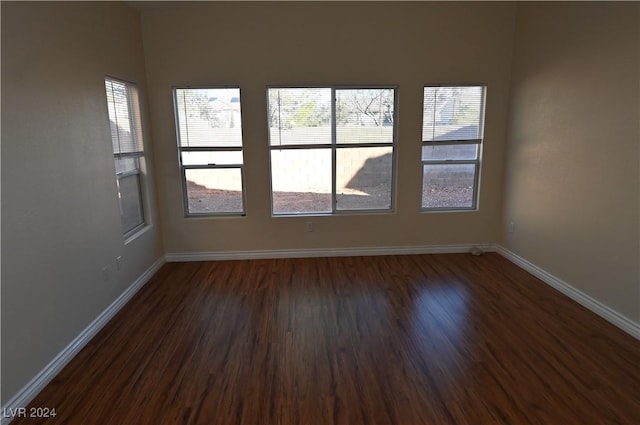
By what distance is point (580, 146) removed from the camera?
10.6 ft

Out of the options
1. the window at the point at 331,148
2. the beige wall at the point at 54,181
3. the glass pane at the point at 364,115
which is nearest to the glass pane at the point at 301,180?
the window at the point at 331,148

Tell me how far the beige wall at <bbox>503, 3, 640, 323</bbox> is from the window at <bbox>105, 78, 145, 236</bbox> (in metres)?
4.23

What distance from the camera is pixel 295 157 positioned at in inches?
171

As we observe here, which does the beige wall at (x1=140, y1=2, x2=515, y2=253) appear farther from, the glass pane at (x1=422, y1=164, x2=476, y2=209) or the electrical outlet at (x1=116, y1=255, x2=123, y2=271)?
the electrical outlet at (x1=116, y1=255, x2=123, y2=271)

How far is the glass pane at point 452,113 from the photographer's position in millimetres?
4285

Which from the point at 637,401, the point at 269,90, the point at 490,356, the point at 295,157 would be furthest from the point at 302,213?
the point at 637,401

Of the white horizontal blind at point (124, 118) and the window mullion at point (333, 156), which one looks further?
the window mullion at point (333, 156)

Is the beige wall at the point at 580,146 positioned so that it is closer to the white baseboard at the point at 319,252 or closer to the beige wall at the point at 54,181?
the white baseboard at the point at 319,252

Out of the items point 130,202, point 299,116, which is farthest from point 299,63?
point 130,202

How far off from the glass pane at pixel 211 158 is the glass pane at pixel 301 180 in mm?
441

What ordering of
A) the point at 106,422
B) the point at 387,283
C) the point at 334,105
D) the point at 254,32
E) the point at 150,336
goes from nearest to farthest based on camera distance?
the point at 106,422, the point at 150,336, the point at 387,283, the point at 254,32, the point at 334,105

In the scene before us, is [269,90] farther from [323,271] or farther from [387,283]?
[387,283]

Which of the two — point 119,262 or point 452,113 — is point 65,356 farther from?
point 452,113

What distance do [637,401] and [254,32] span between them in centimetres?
444
